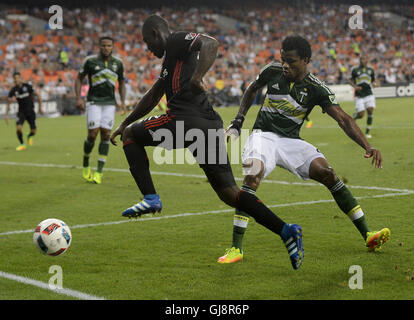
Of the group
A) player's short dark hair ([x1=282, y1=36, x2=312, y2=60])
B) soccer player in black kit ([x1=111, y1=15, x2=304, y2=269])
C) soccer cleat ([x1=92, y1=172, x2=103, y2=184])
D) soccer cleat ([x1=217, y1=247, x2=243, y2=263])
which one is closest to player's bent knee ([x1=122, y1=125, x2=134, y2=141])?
soccer player in black kit ([x1=111, y1=15, x2=304, y2=269])

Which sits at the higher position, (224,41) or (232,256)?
(224,41)

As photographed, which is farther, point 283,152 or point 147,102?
point 283,152

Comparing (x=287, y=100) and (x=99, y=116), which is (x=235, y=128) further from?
(x=99, y=116)

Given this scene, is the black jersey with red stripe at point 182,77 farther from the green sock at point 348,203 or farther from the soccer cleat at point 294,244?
the green sock at point 348,203

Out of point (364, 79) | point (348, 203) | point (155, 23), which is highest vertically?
point (155, 23)

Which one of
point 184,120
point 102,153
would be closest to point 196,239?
point 184,120

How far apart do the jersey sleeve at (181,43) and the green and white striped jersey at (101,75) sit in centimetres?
639

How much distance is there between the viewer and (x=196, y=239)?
6941mm

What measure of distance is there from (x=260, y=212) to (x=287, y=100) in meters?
1.42

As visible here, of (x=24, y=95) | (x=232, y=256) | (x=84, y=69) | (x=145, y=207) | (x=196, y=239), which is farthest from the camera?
(x=24, y=95)

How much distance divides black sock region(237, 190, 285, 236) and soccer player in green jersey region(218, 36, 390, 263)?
1.04ft

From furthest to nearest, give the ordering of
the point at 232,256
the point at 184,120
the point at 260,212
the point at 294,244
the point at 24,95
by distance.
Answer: the point at 24,95 → the point at 232,256 → the point at 184,120 → the point at 260,212 → the point at 294,244

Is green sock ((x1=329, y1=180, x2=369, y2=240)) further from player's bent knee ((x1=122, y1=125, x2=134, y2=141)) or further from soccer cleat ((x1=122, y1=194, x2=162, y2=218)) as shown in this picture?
player's bent knee ((x1=122, y1=125, x2=134, y2=141))
